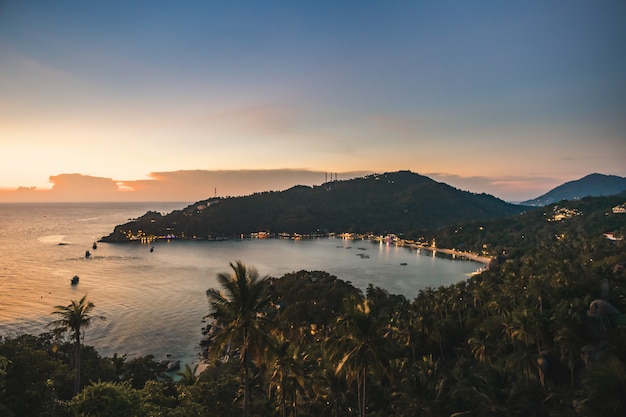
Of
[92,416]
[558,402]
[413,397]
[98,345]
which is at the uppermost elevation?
[92,416]

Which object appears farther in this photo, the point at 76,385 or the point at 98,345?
the point at 98,345

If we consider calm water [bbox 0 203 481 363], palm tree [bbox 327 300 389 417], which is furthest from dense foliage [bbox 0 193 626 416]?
calm water [bbox 0 203 481 363]

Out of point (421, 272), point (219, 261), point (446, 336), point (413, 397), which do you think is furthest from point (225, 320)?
point (219, 261)

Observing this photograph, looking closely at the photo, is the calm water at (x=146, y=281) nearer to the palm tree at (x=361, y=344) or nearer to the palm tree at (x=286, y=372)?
the palm tree at (x=286, y=372)

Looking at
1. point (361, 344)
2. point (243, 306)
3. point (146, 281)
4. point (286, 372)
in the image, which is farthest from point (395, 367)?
point (146, 281)

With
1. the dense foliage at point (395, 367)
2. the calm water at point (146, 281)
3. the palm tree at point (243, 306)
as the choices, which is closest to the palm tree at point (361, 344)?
the dense foliage at point (395, 367)

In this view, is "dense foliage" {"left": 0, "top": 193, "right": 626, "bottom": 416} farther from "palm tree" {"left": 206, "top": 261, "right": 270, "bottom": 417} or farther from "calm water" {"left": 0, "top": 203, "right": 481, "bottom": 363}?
"calm water" {"left": 0, "top": 203, "right": 481, "bottom": 363}

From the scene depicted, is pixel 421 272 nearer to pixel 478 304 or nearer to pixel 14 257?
pixel 478 304
